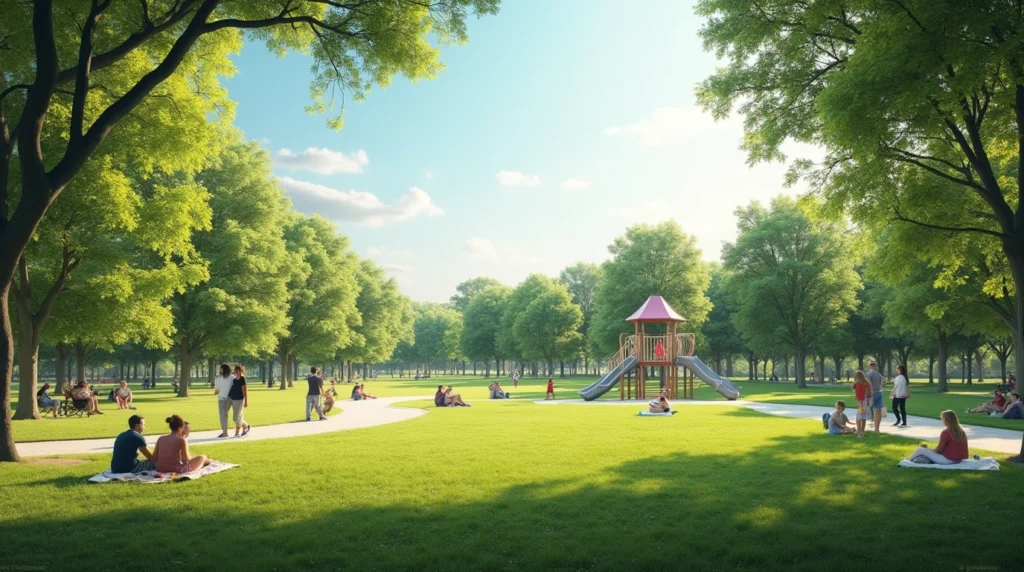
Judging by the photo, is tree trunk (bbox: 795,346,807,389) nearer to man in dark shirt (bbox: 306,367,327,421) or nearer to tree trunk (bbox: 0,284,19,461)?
man in dark shirt (bbox: 306,367,327,421)

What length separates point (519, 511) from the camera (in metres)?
8.34

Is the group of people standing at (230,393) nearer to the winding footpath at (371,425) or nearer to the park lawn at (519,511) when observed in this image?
the winding footpath at (371,425)

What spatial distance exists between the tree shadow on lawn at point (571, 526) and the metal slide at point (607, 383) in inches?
1019

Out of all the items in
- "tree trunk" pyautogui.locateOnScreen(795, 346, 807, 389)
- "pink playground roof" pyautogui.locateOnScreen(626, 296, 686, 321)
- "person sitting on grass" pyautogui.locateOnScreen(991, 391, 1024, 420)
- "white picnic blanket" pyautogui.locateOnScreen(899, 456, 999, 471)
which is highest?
"pink playground roof" pyautogui.locateOnScreen(626, 296, 686, 321)

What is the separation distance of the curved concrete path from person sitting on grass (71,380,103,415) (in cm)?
950

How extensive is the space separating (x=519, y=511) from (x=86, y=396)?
23.8 meters

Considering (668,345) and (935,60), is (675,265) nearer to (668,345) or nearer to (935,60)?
(668,345)

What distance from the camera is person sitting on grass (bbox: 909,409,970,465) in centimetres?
1162

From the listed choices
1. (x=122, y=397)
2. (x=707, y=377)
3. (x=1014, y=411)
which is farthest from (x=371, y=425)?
(x=707, y=377)

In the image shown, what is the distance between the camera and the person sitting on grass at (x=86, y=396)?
25125 mm

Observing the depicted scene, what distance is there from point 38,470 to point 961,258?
22.1 meters

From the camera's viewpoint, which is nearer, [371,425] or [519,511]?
[519,511]

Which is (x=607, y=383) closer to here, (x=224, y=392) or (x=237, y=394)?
(x=237, y=394)

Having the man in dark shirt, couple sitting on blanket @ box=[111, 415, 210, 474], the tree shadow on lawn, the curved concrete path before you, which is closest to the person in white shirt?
the curved concrete path
